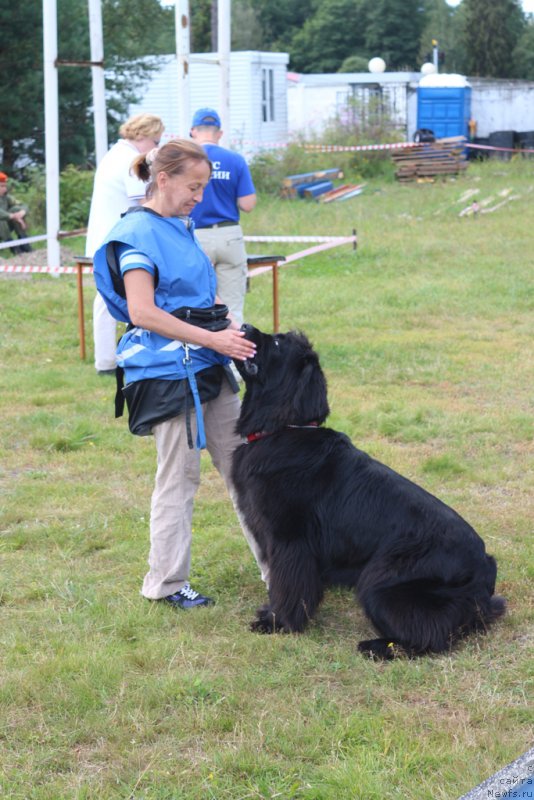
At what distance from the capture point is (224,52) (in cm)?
998

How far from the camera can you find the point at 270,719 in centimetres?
303

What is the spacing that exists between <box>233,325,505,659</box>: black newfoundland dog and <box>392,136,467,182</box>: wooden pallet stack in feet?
66.9

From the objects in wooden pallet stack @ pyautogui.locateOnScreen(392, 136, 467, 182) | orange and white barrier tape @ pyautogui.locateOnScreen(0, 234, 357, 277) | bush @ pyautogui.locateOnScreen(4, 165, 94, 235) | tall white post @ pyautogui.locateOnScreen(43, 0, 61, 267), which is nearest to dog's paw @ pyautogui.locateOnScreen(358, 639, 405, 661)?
orange and white barrier tape @ pyautogui.locateOnScreen(0, 234, 357, 277)

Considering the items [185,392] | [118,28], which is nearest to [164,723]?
[185,392]

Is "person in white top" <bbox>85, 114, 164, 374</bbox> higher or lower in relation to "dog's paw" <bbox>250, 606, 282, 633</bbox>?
higher

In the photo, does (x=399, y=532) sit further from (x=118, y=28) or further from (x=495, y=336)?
(x=118, y=28)

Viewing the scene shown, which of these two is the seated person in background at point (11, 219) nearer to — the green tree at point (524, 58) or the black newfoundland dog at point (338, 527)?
the black newfoundland dog at point (338, 527)

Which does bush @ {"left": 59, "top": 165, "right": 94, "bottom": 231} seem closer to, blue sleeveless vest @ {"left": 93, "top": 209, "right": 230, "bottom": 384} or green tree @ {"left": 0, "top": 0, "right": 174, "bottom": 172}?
green tree @ {"left": 0, "top": 0, "right": 174, "bottom": 172}

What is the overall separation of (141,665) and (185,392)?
1025mm

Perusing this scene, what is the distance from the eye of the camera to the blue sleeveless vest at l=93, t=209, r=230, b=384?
3.50 metres

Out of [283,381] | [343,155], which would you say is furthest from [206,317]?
[343,155]

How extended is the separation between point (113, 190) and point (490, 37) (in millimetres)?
49623

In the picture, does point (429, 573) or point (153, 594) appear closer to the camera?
point (429, 573)

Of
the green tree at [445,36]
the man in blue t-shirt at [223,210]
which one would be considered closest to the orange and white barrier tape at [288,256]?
the man in blue t-shirt at [223,210]
